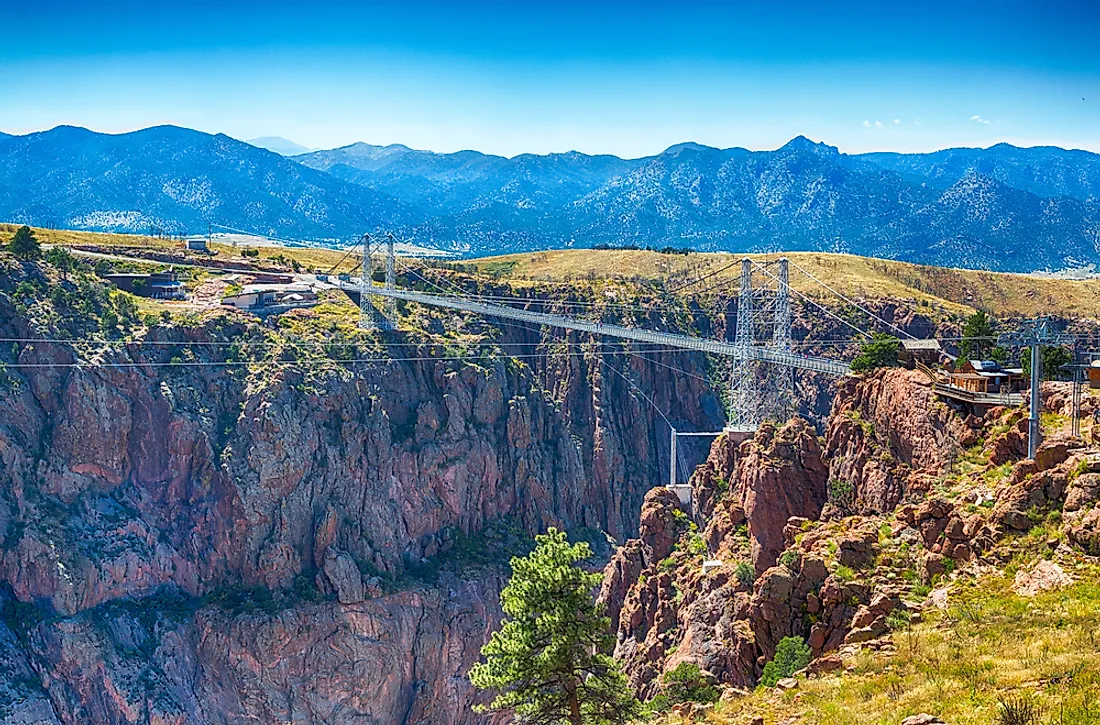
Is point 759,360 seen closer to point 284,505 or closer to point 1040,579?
point 284,505

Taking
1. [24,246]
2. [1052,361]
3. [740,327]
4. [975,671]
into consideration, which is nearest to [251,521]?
[24,246]

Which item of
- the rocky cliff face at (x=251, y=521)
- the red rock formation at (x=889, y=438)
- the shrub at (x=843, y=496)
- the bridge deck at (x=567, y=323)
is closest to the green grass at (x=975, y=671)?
the red rock formation at (x=889, y=438)

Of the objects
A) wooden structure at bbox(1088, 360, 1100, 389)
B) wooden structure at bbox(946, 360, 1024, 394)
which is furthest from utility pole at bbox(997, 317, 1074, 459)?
wooden structure at bbox(1088, 360, 1100, 389)

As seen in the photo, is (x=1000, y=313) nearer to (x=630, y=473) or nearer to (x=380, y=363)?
(x=630, y=473)

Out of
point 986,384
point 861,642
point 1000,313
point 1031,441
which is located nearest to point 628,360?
point 1000,313

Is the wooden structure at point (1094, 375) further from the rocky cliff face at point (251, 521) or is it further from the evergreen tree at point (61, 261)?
the evergreen tree at point (61, 261)
